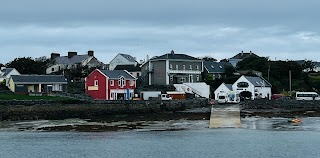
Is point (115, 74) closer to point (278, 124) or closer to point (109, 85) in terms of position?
point (109, 85)

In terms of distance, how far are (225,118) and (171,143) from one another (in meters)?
17.3

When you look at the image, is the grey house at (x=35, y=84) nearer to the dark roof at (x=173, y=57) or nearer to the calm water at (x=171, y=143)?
the dark roof at (x=173, y=57)

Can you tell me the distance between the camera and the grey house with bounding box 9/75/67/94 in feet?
243

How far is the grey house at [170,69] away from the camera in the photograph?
86.7 m

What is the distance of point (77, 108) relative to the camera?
192ft

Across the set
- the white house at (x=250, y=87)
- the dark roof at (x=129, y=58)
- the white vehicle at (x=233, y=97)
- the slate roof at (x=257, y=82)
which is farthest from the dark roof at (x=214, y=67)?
the dark roof at (x=129, y=58)

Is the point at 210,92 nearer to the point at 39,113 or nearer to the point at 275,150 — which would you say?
the point at 39,113

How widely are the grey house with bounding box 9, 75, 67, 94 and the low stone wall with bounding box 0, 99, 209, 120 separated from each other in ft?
55.1

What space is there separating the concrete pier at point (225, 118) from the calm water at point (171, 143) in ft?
7.96

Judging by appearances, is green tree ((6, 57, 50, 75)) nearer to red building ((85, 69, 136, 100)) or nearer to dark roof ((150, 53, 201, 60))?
dark roof ((150, 53, 201, 60))

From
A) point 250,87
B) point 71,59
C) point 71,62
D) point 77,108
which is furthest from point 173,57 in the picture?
point 71,59

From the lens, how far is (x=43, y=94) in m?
67.3

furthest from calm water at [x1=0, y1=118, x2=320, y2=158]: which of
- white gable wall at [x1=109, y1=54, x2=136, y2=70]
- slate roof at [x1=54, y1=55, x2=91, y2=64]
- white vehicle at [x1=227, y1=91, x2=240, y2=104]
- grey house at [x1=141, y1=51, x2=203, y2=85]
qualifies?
slate roof at [x1=54, y1=55, x2=91, y2=64]

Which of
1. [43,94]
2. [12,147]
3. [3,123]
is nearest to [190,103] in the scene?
[43,94]
